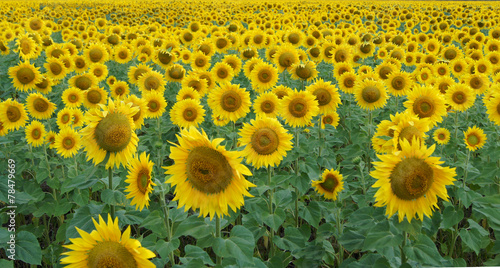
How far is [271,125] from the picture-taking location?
3441 mm

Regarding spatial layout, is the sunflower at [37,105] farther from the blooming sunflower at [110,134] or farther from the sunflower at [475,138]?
the sunflower at [475,138]

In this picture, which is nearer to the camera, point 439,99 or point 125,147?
point 125,147

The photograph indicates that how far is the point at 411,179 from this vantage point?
226cm

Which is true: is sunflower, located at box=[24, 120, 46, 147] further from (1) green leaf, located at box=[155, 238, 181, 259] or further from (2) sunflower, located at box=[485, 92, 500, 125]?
(2) sunflower, located at box=[485, 92, 500, 125]

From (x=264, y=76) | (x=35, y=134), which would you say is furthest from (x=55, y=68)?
(x=264, y=76)

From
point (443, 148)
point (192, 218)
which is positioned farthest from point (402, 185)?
point (443, 148)


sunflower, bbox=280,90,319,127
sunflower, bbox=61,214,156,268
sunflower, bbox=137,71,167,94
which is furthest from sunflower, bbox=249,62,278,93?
sunflower, bbox=61,214,156,268

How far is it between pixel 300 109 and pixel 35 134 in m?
3.70

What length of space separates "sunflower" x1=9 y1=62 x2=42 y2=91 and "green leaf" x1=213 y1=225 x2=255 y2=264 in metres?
5.10

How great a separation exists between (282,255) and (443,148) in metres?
3.19

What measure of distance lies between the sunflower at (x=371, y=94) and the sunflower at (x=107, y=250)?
3.94 metres

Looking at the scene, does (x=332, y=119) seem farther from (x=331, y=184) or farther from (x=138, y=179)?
(x=138, y=179)

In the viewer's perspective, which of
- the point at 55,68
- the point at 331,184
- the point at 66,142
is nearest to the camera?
the point at 331,184

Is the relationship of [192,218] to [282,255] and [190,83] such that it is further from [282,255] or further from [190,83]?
[190,83]
